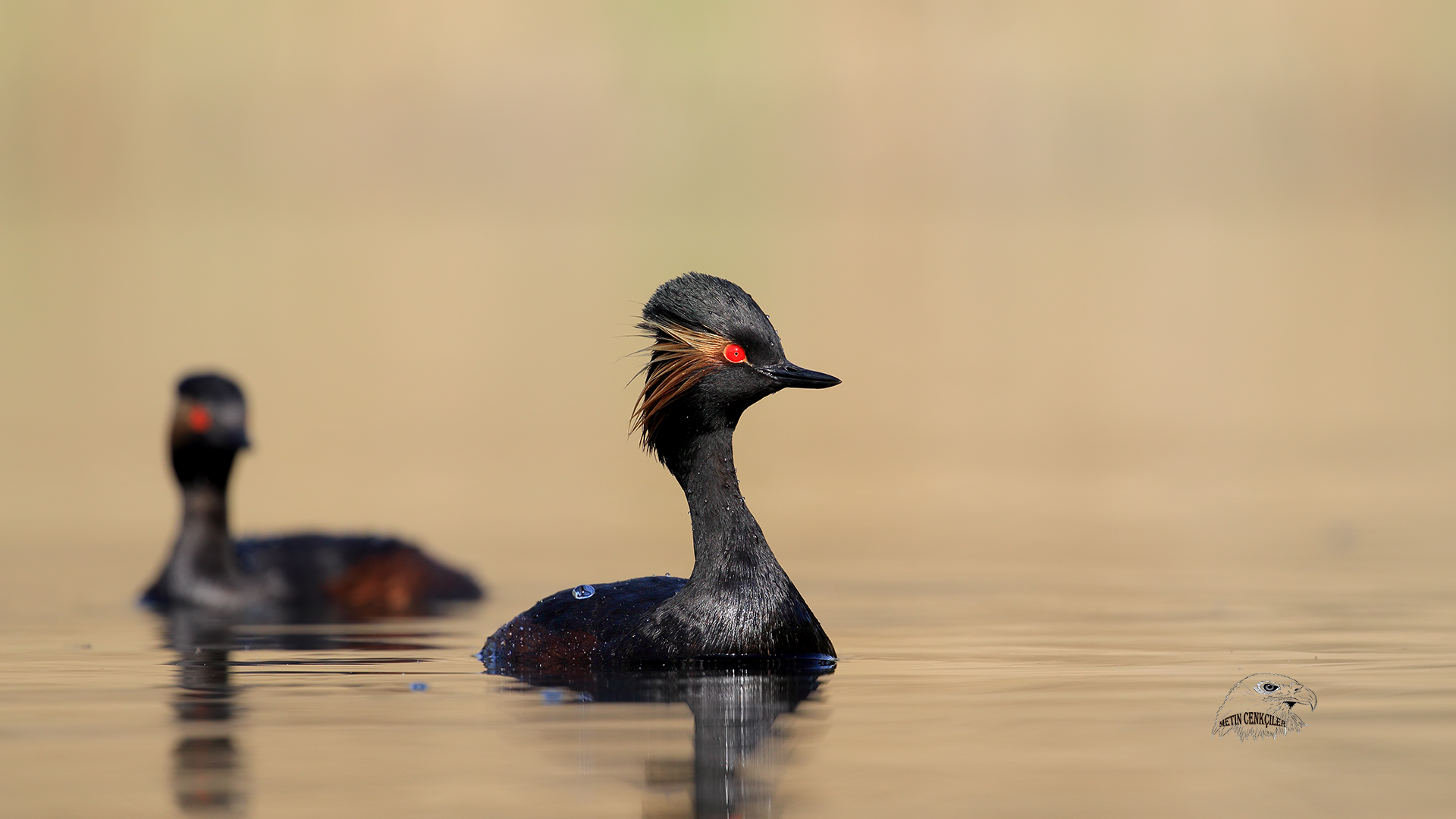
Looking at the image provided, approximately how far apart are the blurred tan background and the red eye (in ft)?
4.22

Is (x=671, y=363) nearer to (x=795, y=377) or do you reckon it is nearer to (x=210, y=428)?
(x=795, y=377)

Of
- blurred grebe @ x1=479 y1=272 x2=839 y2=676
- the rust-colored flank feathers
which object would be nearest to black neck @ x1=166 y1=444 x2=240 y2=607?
blurred grebe @ x1=479 y1=272 x2=839 y2=676

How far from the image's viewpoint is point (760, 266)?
5388 cm

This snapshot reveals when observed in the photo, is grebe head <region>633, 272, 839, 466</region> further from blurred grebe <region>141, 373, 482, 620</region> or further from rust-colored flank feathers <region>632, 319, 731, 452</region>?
blurred grebe <region>141, 373, 482, 620</region>

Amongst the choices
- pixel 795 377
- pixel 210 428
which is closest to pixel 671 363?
pixel 795 377

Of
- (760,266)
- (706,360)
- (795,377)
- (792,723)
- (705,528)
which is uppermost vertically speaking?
(760,266)

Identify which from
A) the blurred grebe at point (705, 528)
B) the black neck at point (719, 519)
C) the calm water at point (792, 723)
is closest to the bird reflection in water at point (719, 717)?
the calm water at point (792, 723)

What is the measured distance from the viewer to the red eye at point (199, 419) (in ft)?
56.7

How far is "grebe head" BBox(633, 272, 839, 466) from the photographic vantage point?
1092cm

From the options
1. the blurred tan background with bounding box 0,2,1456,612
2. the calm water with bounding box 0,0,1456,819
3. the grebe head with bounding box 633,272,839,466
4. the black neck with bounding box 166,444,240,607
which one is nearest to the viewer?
the calm water with bounding box 0,0,1456,819

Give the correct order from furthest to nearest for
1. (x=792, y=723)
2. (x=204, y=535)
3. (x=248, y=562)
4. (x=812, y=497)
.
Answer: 1. (x=812, y=497)
2. (x=248, y=562)
3. (x=204, y=535)
4. (x=792, y=723)

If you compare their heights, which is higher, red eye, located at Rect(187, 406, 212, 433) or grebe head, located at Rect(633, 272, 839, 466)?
red eye, located at Rect(187, 406, 212, 433)

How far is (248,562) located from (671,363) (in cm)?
685

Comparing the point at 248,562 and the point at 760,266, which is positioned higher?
the point at 760,266
